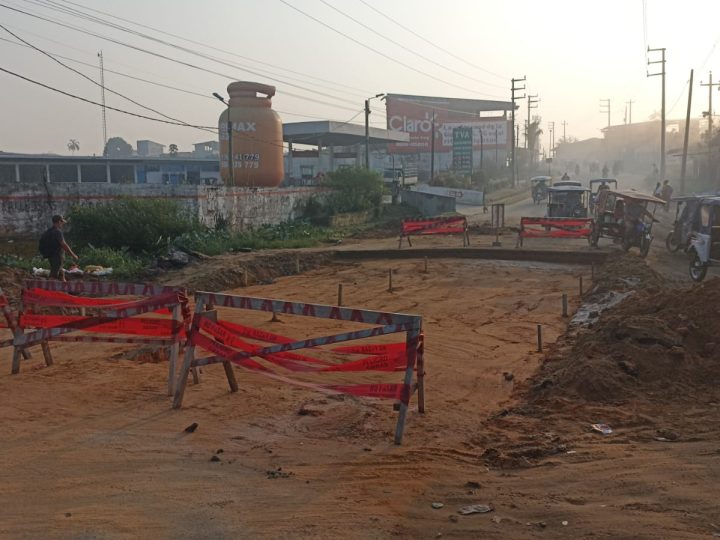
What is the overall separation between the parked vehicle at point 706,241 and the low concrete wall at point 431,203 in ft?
80.8

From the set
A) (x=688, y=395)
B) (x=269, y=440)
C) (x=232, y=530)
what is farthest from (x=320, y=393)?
(x=688, y=395)

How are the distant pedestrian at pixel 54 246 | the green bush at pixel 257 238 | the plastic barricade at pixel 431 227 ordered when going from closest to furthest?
the distant pedestrian at pixel 54 246
the green bush at pixel 257 238
the plastic barricade at pixel 431 227

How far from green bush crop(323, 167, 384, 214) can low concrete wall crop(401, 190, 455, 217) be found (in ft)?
10.1

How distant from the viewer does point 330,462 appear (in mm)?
5371

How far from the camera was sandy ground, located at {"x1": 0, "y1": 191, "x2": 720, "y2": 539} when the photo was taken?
4.20 meters

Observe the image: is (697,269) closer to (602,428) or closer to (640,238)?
(640,238)

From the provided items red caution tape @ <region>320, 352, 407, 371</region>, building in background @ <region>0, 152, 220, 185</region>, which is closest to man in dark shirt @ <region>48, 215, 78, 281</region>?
red caution tape @ <region>320, 352, 407, 371</region>

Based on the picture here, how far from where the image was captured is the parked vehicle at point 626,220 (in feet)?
66.1

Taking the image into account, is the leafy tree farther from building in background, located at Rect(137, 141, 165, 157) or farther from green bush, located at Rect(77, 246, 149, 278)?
green bush, located at Rect(77, 246, 149, 278)

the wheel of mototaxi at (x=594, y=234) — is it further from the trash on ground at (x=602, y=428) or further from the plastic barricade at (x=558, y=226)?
the trash on ground at (x=602, y=428)

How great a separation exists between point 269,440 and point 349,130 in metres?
49.0

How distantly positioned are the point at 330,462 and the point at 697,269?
13451mm

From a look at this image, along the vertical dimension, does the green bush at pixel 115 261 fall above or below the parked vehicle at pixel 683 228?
below

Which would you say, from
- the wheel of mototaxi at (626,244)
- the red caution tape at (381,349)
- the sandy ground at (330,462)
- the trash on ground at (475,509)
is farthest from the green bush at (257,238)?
the trash on ground at (475,509)
